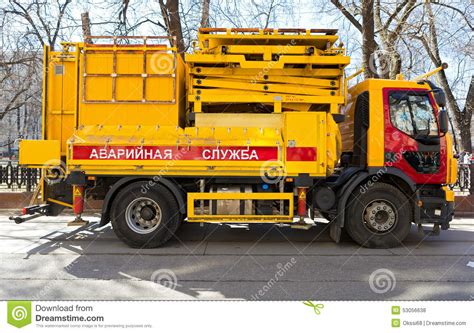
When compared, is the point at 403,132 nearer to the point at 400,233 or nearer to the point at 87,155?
the point at 400,233

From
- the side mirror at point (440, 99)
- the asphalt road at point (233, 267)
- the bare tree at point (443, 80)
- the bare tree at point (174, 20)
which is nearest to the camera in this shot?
the asphalt road at point (233, 267)

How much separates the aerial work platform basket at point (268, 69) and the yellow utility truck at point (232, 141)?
0.7 inches

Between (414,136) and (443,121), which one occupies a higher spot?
(443,121)

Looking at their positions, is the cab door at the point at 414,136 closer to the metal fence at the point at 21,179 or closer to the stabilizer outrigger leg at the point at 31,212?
the metal fence at the point at 21,179

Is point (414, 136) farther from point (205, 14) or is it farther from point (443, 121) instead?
point (205, 14)

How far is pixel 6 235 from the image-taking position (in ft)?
25.7

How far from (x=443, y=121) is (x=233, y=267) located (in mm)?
4286

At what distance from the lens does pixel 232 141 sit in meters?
6.57

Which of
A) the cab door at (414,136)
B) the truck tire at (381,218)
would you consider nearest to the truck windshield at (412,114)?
the cab door at (414,136)

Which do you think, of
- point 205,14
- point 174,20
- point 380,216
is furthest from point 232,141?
point 205,14

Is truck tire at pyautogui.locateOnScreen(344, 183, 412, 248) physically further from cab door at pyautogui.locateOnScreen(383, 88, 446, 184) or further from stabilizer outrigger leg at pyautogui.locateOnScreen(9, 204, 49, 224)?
stabilizer outrigger leg at pyautogui.locateOnScreen(9, 204, 49, 224)

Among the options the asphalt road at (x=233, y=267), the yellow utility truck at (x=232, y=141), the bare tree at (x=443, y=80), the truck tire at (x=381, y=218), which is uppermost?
the bare tree at (x=443, y=80)

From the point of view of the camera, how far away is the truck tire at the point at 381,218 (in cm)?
671

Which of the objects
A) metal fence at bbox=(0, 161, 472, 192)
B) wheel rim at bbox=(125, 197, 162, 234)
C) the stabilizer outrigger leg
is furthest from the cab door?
the stabilizer outrigger leg
